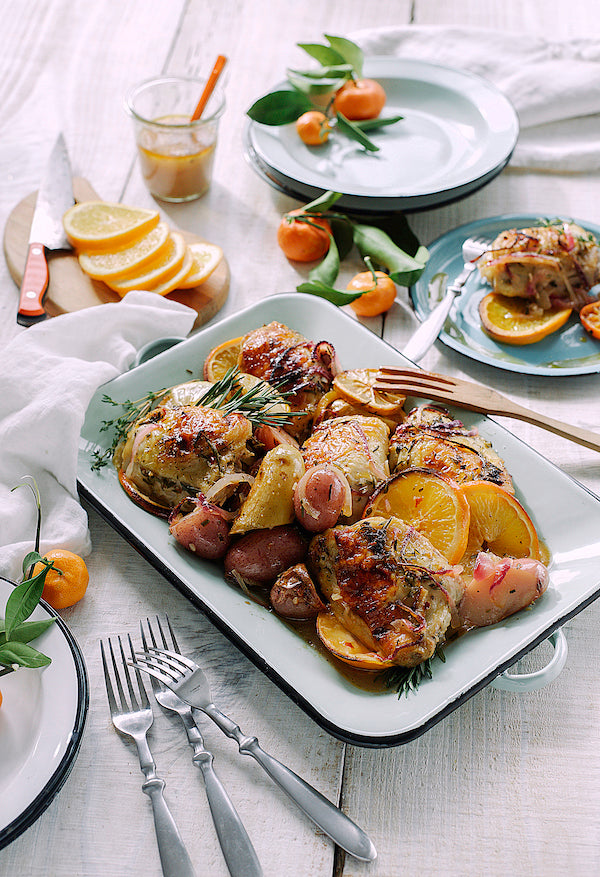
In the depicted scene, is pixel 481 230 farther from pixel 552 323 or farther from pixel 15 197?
pixel 15 197

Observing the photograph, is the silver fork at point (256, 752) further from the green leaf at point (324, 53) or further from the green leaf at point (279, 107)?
the green leaf at point (324, 53)

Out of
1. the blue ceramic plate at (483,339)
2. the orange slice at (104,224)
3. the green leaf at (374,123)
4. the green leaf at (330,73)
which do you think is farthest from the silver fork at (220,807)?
the green leaf at (330,73)

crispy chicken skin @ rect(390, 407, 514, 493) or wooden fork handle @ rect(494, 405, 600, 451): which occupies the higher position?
crispy chicken skin @ rect(390, 407, 514, 493)

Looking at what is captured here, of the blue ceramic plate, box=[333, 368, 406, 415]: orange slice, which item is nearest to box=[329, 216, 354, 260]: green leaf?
the blue ceramic plate

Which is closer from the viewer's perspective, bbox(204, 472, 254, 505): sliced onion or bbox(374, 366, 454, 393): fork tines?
bbox(204, 472, 254, 505): sliced onion

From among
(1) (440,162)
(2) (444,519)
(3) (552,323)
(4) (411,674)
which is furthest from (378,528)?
(1) (440,162)

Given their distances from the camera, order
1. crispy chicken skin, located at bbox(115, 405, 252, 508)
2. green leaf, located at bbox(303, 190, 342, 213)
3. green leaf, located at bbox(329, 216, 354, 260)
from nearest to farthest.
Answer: crispy chicken skin, located at bbox(115, 405, 252, 508) → green leaf, located at bbox(303, 190, 342, 213) → green leaf, located at bbox(329, 216, 354, 260)

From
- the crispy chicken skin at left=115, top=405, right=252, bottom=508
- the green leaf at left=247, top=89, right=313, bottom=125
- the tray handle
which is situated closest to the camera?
the tray handle

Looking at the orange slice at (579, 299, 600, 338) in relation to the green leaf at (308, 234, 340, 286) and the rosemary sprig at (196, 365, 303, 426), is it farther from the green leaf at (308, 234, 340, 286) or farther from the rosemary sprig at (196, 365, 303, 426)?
the rosemary sprig at (196, 365, 303, 426)
